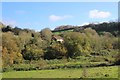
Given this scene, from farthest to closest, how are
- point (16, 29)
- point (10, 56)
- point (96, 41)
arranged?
point (16, 29)
point (96, 41)
point (10, 56)

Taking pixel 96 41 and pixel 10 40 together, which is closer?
pixel 10 40

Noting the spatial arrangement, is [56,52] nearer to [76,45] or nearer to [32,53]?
[76,45]

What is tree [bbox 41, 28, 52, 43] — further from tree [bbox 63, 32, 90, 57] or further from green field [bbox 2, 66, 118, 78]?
green field [bbox 2, 66, 118, 78]

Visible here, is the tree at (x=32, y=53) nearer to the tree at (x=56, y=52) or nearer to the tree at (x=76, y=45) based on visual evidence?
the tree at (x=56, y=52)

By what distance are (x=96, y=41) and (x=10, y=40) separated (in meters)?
25.7

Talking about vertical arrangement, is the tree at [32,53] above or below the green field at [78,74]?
above

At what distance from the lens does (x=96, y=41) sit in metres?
Result: 78.3

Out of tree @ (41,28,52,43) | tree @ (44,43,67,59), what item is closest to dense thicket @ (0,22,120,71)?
tree @ (44,43,67,59)

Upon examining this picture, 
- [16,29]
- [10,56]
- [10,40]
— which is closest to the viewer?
[10,56]

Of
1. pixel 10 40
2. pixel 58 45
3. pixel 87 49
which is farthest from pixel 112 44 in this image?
pixel 10 40

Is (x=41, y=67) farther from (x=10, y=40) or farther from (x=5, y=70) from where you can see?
(x=10, y=40)

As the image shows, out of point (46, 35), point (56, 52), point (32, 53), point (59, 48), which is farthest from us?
point (46, 35)

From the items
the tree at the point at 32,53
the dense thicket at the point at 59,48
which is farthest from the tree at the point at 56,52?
the tree at the point at 32,53

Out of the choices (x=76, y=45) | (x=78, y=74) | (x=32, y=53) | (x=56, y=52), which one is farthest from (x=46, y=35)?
(x=78, y=74)
